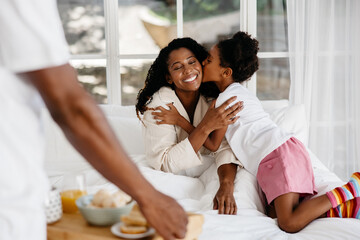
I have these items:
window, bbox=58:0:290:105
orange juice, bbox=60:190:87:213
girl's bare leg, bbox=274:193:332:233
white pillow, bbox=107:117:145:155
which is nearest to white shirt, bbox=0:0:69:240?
orange juice, bbox=60:190:87:213

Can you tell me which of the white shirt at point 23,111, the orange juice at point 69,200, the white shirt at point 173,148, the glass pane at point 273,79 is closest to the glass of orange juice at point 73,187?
the orange juice at point 69,200

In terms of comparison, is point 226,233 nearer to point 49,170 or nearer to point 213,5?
point 49,170

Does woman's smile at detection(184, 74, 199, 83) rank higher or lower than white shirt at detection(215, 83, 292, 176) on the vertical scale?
higher

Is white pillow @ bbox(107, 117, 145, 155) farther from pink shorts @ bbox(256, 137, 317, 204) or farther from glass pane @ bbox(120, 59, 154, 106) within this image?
glass pane @ bbox(120, 59, 154, 106)

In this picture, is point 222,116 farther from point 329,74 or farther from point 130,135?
point 329,74

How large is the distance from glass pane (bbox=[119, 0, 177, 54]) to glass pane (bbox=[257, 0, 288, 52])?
71 cm

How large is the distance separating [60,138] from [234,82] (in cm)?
110

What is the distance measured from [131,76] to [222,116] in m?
1.58

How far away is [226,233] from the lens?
1566 millimetres

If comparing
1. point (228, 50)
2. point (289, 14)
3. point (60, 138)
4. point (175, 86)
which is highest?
point (289, 14)

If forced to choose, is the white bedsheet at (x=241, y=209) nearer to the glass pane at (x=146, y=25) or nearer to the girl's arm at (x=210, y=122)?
the girl's arm at (x=210, y=122)

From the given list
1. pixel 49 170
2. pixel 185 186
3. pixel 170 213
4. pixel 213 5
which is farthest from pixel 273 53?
pixel 170 213

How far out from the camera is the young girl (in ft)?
5.95

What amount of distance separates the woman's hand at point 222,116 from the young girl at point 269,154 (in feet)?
0.16
